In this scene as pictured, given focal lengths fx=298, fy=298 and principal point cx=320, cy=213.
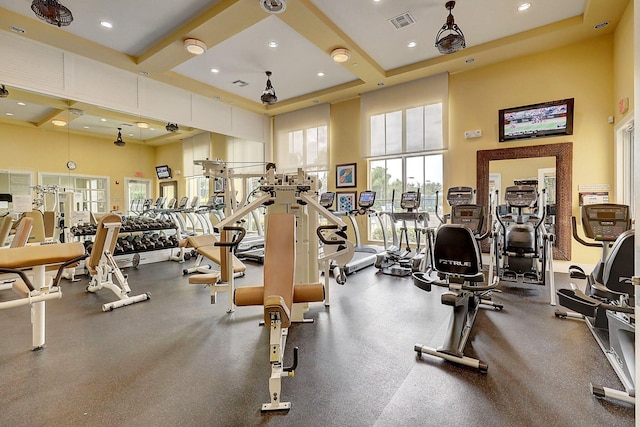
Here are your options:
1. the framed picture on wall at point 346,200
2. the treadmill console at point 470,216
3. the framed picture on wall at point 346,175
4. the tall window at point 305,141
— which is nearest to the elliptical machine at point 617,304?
the treadmill console at point 470,216

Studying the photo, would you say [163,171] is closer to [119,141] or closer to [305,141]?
[119,141]

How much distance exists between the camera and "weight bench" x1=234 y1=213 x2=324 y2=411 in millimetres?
1917

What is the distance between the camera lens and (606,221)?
323 centimetres

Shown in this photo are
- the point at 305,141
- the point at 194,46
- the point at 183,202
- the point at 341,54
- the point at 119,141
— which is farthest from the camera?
the point at 305,141

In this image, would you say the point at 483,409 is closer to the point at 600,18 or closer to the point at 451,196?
the point at 451,196

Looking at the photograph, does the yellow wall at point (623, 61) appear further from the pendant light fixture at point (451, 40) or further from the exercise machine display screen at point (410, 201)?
the exercise machine display screen at point (410, 201)

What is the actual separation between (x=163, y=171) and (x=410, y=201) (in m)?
6.12

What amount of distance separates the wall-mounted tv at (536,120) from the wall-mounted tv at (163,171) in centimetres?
779

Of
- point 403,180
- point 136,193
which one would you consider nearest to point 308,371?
point 403,180

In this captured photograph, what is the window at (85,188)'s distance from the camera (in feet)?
19.1

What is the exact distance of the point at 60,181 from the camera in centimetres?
591

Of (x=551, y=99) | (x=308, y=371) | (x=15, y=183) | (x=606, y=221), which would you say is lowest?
(x=308, y=371)

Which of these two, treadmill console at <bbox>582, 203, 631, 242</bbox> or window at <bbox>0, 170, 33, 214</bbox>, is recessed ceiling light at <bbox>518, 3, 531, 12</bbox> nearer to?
treadmill console at <bbox>582, 203, 631, 242</bbox>

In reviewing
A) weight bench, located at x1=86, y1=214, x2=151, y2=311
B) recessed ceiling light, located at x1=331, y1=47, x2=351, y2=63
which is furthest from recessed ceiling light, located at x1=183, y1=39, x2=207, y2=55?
weight bench, located at x1=86, y1=214, x2=151, y2=311
